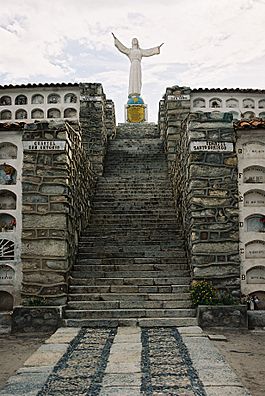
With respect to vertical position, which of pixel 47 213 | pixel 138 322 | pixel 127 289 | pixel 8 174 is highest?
pixel 8 174

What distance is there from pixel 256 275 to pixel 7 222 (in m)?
4.43

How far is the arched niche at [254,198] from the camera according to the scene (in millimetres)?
8406

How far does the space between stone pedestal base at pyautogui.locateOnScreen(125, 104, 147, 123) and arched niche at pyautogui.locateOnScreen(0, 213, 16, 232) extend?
15.4 meters

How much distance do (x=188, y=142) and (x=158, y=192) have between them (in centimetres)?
376

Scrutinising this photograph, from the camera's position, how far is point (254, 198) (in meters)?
8.45

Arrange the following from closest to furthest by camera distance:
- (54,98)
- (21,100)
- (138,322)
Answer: (138,322)
(54,98)
(21,100)

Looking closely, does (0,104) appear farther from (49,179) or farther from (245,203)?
(245,203)

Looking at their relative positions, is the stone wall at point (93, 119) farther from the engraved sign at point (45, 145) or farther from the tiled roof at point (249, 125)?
the tiled roof at point (249, 125)

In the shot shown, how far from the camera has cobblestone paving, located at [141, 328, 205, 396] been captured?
13.4 ft

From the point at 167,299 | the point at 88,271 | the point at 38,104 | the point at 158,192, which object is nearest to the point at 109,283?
the point at 88,271

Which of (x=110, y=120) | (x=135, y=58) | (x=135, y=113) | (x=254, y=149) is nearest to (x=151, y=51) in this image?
(x=135, y=58)

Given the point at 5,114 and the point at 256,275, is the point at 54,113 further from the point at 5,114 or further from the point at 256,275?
the point at 256,275

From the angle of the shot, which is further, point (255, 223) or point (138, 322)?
point (255, 223)

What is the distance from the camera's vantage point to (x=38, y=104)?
1639 centimetres
